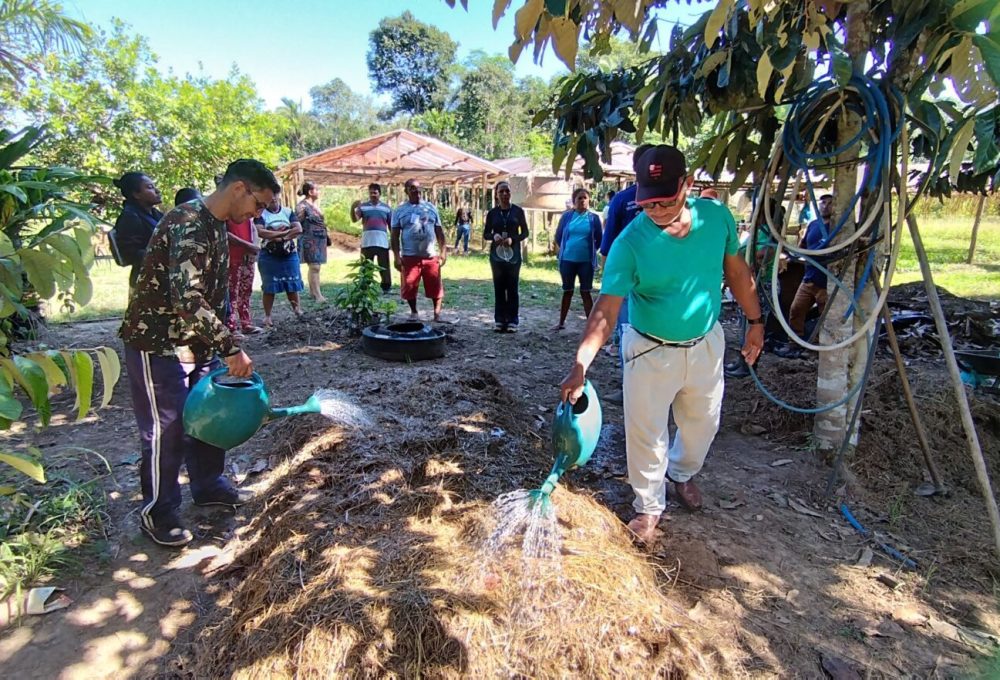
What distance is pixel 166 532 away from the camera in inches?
113

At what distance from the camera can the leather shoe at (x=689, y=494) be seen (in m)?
3.06

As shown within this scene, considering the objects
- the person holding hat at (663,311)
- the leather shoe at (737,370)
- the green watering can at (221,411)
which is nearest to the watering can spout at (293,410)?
the green watering can at (221,411)

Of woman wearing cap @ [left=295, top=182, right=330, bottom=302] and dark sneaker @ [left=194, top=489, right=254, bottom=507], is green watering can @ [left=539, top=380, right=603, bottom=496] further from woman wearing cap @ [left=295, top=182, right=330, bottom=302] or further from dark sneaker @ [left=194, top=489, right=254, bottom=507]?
woman wearing cap @ [left=295, top=182, right=330, bottom=302]

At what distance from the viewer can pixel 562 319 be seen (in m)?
7.32

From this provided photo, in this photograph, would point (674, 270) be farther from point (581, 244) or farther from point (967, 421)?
point (581, 244)

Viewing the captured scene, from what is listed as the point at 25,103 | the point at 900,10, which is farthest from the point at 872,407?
the point at 25,103

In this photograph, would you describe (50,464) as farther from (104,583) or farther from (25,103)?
(25,103)

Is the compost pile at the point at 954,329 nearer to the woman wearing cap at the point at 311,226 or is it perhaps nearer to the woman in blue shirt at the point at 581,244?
the woman in blue shirt at the point at 581,244

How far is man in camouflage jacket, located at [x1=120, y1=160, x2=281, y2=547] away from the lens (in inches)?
102

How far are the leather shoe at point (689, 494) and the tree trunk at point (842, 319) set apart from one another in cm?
107

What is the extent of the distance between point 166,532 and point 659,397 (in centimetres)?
249

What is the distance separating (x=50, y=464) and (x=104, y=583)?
1.44 meters

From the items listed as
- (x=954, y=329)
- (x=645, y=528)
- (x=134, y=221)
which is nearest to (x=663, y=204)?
(x=645, y=528)

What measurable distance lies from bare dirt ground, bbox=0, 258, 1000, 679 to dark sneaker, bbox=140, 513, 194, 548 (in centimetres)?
7
